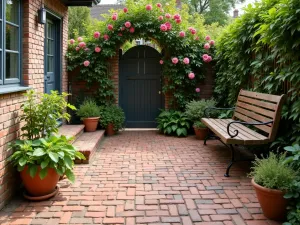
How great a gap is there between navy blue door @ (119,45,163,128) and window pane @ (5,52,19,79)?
4221mm

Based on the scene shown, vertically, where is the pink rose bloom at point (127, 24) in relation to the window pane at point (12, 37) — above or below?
above

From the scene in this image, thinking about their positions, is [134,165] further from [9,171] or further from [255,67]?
[255,67]

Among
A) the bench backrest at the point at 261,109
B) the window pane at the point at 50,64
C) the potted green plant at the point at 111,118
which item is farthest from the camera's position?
the potted green plant at the point at 111,118

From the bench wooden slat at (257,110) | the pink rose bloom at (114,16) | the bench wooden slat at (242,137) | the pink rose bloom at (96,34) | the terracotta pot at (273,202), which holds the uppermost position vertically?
the pink rose bloom at (114,16)

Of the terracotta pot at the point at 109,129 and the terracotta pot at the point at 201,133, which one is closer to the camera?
the terracotta pot at the point at 201,133

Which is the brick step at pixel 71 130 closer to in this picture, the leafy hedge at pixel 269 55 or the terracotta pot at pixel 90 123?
the terracotta pot at pixel 90 123

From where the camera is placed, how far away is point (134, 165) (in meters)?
4.83

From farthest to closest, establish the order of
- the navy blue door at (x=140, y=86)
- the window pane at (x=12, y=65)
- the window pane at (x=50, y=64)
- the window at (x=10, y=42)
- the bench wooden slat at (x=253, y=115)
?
the navy blue door at (x=140, y=86), the window pane at (x=50, y=64), the bench wooden slat at (x=253, y=115), the window pane at (x=12, y=65), the window at (x=10, y=42)

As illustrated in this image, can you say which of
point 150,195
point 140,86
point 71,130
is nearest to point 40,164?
point 150,195

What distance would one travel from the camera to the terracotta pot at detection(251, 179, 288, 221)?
283 centimetres

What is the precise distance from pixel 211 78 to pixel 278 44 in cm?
422

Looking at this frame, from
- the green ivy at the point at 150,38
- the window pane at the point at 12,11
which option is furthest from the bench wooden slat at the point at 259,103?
the window pane at the point at 12,11

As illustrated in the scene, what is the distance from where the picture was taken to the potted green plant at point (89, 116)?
6980 millimetres

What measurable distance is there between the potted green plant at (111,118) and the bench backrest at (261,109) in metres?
2.85
